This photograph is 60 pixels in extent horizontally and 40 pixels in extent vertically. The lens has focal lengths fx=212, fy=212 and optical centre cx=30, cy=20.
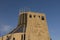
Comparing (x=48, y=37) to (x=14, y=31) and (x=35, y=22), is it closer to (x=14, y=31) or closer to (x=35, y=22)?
(x=35, y=22)

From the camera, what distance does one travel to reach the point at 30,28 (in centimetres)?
5944

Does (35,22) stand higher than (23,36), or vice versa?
(35,22)

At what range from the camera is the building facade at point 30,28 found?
5794 centimetres

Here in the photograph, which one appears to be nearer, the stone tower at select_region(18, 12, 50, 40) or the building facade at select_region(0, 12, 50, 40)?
the building facade at select_region(0, 12, 50, 40)

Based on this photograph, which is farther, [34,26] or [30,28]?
[34,26]

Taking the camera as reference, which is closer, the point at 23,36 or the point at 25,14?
the point at 23,36

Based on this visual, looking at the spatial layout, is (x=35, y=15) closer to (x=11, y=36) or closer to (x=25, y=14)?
(x=25, y=14)

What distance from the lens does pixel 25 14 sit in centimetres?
6153

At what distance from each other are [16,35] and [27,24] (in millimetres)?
4790

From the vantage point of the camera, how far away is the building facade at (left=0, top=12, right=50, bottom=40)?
190 feet

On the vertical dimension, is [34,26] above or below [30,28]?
above

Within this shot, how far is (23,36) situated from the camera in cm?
5753

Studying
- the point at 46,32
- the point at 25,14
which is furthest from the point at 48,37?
the point at 25,14

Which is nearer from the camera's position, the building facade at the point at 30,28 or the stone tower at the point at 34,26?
the building facade at the point at 30,28
